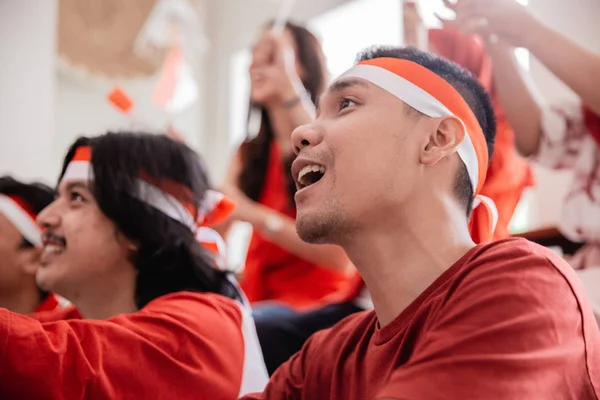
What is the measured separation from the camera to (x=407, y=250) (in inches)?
35.0

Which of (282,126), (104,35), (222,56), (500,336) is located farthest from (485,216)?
(222,56)

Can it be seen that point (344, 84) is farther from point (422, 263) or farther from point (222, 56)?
point (222, 56)

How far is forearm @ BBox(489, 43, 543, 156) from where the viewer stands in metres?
1.39

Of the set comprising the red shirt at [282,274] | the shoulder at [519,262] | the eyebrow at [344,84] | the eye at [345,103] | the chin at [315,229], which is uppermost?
the eyebrow at [344,84]

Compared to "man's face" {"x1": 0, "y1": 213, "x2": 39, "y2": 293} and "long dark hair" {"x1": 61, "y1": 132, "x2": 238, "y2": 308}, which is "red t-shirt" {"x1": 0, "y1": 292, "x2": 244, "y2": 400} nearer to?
"long dark hair" {"x1": 61, "y1": 132, "x2": 238, "y2": 308}

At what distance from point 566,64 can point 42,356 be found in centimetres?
102

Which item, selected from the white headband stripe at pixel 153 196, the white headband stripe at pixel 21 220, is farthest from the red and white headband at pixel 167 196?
the white headband stripe at pixel 21 220

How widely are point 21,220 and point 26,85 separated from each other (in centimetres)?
66

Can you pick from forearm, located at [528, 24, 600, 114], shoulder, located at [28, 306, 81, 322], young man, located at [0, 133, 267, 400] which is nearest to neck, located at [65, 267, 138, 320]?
young man, located at [0, 133, 267, 400]

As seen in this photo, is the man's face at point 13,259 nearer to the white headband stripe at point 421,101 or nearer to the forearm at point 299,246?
the forearm at point 299,246

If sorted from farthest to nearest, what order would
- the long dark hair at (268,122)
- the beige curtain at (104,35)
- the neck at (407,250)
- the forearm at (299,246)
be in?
the beige curtain at (104,35), the long dark hair at (268,122), the forearm at (299,246), the neck at (407,250)

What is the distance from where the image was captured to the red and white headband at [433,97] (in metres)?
0.95

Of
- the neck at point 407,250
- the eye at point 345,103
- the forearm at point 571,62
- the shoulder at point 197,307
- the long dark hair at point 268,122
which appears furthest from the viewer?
the long dark hair at point 268,122

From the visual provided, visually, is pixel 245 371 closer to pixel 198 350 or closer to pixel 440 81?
pixel 198 350
